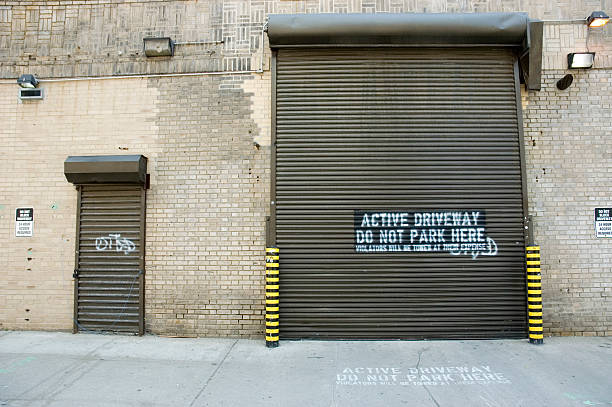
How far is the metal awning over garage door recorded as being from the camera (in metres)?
6.72

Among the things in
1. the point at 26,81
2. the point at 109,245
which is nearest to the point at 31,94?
the point at 26,81

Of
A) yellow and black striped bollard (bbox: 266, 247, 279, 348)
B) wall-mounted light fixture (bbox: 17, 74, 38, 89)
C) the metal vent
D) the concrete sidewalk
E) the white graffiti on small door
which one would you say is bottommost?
the concrete sidewalk

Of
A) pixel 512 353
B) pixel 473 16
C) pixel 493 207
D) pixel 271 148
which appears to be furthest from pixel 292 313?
pixel 473 16

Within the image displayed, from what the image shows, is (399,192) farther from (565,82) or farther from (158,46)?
(158,46)

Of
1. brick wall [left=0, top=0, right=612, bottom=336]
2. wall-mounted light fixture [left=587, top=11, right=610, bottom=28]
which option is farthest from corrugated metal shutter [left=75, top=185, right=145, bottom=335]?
wall-mounted light fixture [left=587, top=11, right=610, bottom=28]

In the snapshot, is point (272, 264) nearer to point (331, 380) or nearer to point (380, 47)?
point (331, 380)

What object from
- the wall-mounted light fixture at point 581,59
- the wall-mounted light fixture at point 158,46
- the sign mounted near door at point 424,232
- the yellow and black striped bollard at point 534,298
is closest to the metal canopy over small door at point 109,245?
the wall-mounted light fixture at point 158,46

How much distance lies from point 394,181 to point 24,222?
7.07m

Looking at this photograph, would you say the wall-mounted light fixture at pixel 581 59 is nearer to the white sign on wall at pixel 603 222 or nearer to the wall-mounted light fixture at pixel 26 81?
the white sign on wall at pixel 603 222

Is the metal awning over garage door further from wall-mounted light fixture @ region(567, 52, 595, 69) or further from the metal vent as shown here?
the metal vent

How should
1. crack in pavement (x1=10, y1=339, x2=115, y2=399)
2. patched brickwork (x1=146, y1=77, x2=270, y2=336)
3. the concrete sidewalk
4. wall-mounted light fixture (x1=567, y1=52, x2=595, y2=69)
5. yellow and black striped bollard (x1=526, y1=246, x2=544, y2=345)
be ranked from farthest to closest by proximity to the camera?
wall-mounted light fixture (x1=567, y1=52, x2=595, y2=69)
patched brickwork (x1=146, y1=77, x2=270, y2=336)
yellow and black striped bollard (x1=526, y1=246, x2=544, y2=345)
crack in pavement (x1=10, y1=339, x2=115, y2=399)
the concrete sidewalk

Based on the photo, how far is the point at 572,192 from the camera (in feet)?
23.3

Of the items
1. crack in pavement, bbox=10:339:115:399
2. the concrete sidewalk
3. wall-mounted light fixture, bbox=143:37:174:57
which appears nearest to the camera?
the concrete sidewalk

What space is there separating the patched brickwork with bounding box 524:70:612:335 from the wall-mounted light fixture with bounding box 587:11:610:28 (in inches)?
33.4
